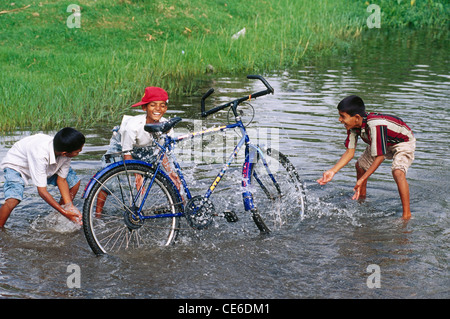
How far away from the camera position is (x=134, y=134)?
19.7 ft

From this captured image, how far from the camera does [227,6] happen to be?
2111 cm

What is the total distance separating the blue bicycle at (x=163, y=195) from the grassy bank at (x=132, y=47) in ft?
14.3

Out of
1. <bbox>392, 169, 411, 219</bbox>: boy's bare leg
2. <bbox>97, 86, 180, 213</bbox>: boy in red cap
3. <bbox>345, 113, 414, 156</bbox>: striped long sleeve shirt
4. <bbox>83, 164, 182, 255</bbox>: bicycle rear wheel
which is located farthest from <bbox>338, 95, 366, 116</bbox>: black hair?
<bbox>83, 164, 182, 255</bbox>: bicycle rear wheel

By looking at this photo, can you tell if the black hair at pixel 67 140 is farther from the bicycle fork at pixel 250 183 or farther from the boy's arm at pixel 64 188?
the bicycle fork at pixel 250 183

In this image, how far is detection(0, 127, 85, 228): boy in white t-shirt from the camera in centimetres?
559

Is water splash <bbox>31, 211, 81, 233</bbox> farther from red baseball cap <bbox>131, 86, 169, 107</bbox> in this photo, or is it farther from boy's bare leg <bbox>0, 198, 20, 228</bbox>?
red baseball cap <bbox>131, 86, 169, 107</bbox>

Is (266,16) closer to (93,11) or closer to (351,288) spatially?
(93,11)

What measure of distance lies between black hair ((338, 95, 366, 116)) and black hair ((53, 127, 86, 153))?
263 cm

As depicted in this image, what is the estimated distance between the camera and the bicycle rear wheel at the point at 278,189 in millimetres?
6102

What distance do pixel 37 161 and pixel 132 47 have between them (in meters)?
10.5

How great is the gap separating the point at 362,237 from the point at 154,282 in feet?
7.14

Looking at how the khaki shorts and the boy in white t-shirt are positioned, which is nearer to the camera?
the boy in white t-shirt

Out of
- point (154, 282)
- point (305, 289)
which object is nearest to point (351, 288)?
point (305, 289)

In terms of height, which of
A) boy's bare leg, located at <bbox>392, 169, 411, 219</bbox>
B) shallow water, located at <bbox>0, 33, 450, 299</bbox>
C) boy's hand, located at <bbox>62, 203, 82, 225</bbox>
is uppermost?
boy's bare leg, located at <bbox>392, 169, 411, 219</bbox>
